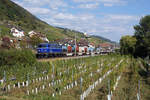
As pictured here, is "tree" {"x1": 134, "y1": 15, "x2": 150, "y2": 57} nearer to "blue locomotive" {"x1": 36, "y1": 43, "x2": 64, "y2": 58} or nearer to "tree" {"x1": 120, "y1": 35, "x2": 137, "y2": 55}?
"tree" {"x1": 120, "y1": 35, "x2": 137, "y2": 55}

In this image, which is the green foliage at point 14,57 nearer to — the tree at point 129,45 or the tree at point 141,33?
the tree at point 141,33

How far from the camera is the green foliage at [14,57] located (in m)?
21.3

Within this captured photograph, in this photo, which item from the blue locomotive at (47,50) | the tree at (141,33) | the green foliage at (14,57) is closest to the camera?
the green foliage at (14,57)

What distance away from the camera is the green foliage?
839 inches

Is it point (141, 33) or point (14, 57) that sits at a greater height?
point (141, 33)

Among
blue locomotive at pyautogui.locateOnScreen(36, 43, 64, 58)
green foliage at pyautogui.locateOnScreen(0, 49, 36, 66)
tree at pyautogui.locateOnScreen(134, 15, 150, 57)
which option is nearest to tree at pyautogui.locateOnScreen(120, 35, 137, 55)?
tree at pyautogui.locateOnScreen(134, 15, 150, 57)

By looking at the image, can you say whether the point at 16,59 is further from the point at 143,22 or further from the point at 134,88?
the point at 143,22

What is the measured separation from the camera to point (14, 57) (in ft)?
71.5

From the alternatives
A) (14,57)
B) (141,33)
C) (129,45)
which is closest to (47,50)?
(14,57)

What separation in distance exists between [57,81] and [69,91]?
7.07 ft

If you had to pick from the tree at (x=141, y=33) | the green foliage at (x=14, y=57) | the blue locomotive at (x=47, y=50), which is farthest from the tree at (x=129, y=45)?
the green foliage at (x=14, y=57)

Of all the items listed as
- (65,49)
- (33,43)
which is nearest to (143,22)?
(65,49)

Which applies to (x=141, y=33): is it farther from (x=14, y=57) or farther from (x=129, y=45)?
(x=14, y=57)

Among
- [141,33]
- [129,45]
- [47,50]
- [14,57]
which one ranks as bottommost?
[14,57]
